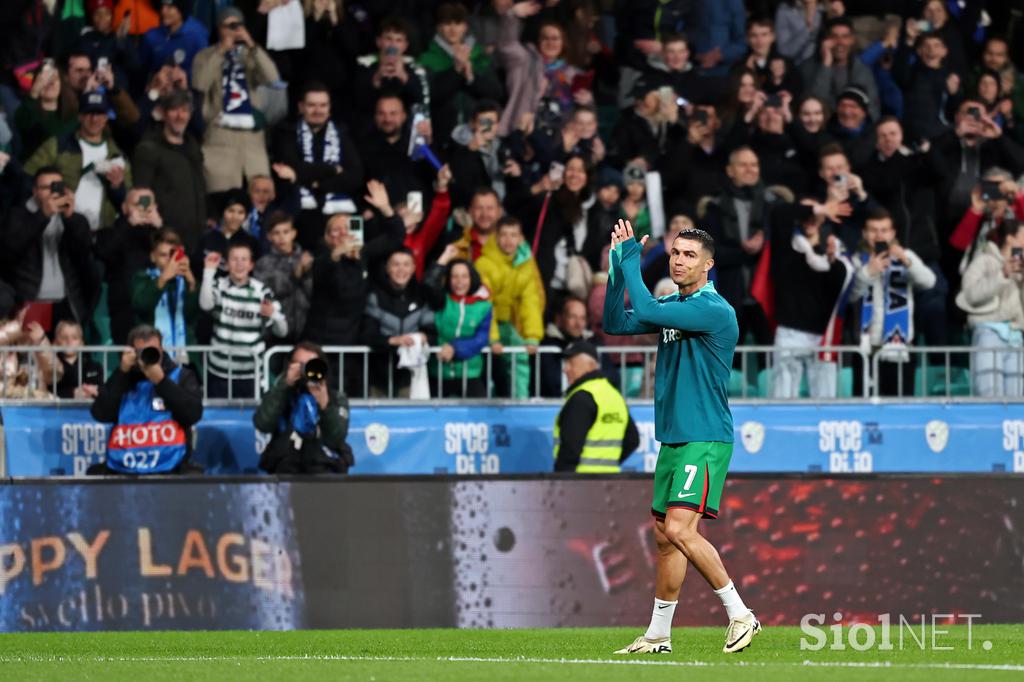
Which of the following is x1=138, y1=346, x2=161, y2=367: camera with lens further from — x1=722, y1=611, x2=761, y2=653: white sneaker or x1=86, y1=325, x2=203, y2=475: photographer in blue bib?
x1=722, y1=611, x2=761, y2=653: white sneaker

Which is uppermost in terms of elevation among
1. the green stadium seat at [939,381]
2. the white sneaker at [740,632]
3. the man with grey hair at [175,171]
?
the man with grey hair at [175,171]

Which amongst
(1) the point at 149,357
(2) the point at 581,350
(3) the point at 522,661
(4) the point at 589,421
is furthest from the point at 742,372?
(3) the point at 522,661

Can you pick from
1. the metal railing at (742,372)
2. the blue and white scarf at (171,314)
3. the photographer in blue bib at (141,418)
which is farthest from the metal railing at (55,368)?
the blue and white scarf at (171,314)

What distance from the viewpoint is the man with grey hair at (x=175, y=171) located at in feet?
57.2

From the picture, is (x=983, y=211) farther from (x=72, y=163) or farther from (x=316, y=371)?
(x=72, y=163)

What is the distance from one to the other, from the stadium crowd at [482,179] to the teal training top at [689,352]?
5.69 meters

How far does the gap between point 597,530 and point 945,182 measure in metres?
6.58

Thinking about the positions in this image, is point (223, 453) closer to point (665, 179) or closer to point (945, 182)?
point (665, 179)

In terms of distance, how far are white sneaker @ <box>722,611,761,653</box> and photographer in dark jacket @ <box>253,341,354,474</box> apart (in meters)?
5.03

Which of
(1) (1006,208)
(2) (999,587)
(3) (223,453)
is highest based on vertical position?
(1) (1006,208)

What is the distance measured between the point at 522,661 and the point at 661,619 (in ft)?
2.56

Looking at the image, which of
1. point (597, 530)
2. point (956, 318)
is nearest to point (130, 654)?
point (597, 530)

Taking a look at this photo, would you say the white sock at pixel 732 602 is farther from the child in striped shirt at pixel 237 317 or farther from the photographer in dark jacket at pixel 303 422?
the child in striped shirt at pixel 237 317

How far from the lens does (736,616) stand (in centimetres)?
996
